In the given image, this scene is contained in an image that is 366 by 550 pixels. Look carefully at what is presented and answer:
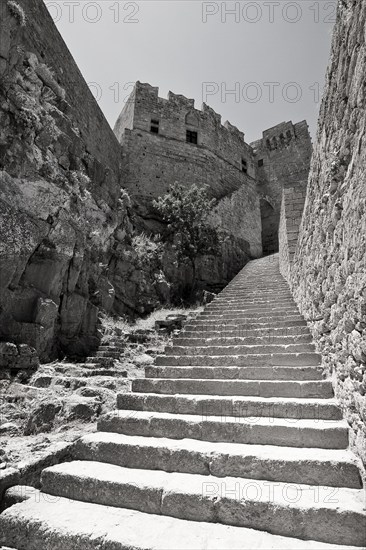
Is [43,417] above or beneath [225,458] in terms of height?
beneath

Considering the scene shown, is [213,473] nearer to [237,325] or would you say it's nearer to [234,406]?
[234,406]

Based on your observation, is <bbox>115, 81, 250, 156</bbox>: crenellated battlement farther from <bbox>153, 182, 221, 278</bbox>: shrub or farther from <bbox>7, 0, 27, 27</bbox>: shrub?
<bbox>7, 0, 27, 27</bbox>: shrub

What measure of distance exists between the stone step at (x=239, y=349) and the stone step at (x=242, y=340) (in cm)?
12

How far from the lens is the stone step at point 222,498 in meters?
1.80

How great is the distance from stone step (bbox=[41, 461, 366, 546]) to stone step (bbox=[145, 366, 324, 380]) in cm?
132

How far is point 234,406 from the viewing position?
2.96m

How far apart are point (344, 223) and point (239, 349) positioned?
2162 mm

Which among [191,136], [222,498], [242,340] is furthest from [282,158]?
[222,498]

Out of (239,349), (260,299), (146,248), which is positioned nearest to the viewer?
(239,349)

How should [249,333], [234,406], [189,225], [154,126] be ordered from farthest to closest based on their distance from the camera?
[154,126], [189,225], [249,333], [234,406]

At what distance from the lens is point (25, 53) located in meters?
8.38

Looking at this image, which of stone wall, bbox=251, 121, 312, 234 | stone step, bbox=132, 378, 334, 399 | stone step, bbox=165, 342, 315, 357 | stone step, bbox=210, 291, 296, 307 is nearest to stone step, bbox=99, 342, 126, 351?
stone step, bbox=210, 291, 296, 307

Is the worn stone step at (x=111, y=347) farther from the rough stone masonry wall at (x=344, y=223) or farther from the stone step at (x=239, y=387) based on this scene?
the rough stone masonry wall at (x=344, y=223)

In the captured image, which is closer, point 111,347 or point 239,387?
point 239,387
